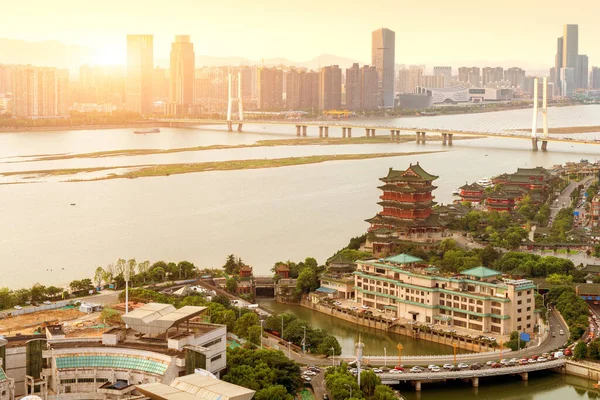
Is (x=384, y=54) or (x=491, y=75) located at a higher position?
(x=384, y=54)

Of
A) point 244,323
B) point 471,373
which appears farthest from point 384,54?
point 471,373

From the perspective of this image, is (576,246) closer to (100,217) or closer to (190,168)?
(100,217)

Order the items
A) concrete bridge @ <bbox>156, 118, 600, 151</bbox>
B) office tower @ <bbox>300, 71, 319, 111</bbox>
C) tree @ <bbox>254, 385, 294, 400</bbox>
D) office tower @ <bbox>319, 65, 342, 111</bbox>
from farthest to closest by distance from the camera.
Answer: office tower @ <bbox>300, 71, 319, 111</bbox> → office tower @ <bbox>319, 65, 342, 111</bbox> → concrete bridge @ <bbox>156, 118, 600, 151</bbox> → tree @ <bbox>254, 385, 294, 400</bbox>

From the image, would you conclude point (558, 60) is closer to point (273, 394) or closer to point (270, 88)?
point (270, 88)

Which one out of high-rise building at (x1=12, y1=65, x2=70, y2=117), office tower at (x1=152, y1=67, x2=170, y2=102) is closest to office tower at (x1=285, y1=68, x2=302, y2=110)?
office tower at (x1=152, y1=67, x2=170, y2=102)

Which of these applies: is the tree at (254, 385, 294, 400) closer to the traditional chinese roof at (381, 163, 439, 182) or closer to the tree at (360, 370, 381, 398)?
the tree at (360, 370, 381, 398)

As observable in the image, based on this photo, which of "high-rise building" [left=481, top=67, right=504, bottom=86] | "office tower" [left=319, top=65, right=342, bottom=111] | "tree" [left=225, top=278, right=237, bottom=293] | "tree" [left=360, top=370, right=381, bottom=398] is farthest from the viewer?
"high-rise building" [left=481, top=67, right=504, bottom=86]
